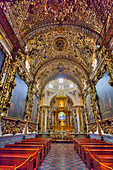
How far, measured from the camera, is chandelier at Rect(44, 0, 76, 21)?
6.63 meters

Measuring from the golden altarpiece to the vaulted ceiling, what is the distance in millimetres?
11244

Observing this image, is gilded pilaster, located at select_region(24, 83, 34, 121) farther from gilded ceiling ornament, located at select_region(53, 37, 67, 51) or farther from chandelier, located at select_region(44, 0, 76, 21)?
chandelier, located at select_region(44, 0, 76, 21)

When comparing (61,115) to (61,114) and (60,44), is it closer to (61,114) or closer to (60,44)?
(61,114)

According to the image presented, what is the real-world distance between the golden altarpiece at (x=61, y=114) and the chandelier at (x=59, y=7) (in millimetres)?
16075

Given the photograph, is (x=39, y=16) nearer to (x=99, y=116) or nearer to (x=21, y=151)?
(x=21, y=151)

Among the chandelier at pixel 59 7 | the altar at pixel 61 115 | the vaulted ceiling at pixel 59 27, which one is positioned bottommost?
the altar at pixel 61 115

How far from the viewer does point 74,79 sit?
14031 mm

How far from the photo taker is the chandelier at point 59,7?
6626 mm

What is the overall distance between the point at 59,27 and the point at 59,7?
1.47 metres

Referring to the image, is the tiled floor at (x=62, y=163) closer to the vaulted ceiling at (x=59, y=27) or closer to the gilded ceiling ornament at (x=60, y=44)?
the vaulted ceiling at (x=59, y=27)

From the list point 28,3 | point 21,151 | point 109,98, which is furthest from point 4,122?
point 28,3

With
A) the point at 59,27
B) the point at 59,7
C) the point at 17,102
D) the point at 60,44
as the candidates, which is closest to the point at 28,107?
the point at 17,102

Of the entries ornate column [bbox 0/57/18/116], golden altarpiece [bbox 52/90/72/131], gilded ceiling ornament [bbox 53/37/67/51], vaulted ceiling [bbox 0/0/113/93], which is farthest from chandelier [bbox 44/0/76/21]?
golden altarpiece [bbox 52/90/72/131]

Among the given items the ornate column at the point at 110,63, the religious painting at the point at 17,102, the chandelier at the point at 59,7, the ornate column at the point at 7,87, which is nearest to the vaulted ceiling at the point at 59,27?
the chandelier at the point at 59,7
